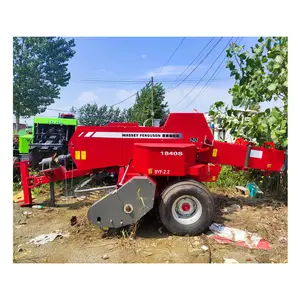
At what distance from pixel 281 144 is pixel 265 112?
73 cm

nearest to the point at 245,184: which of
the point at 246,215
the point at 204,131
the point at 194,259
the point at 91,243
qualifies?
the point at 246,215

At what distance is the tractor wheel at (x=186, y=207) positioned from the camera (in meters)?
3.98

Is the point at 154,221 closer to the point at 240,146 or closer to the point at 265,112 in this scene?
the point at 240,146

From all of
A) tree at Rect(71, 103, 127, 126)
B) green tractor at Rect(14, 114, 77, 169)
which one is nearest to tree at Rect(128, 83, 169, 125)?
tree at Rect(71, 103, 127, 126)

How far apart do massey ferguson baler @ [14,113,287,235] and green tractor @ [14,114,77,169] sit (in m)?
2.37

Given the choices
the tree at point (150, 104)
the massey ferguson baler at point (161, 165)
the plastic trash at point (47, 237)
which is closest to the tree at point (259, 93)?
the massey ferguson baler at point (161, 165)

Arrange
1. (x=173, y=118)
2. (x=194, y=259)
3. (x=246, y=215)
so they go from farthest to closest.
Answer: (x=246, y=215), (x=173, y=118), (x=194, y=259)

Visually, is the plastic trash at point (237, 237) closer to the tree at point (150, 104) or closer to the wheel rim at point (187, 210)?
the wheel rim at point (187, 210)

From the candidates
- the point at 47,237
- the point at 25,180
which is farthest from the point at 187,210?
the point at 25,180

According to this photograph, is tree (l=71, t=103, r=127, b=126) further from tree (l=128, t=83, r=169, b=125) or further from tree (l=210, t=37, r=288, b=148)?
→ tree (l=210, t=37, r=288, b=148)

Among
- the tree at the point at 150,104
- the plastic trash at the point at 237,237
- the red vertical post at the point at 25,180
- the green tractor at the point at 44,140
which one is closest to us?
the plastic trash at the point at 237,237

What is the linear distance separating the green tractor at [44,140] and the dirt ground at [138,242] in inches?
99.2

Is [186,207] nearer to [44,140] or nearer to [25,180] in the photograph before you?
[25,180]

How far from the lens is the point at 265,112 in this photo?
16.9 ft
